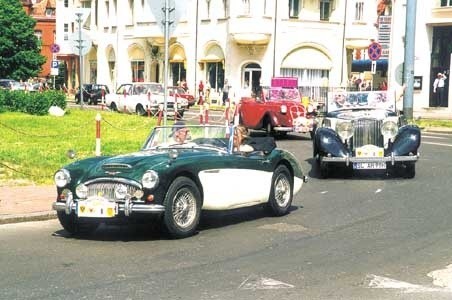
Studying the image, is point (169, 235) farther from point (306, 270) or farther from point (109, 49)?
point (109, 49)

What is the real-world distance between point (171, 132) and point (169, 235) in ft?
6.39

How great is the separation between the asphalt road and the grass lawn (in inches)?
177

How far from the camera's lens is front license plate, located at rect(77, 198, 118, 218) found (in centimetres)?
823

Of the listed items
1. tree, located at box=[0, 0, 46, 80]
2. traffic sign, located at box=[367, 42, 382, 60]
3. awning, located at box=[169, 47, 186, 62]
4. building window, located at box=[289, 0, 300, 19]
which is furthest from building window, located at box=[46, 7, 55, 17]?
traffic sign, located at box=[367, 42, 382, 60]

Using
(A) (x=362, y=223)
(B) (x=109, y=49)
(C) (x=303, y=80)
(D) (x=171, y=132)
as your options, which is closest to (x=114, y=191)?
(D) (x=171, y=132)

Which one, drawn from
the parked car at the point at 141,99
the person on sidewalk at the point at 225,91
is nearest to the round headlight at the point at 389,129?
the parked car at the point at 141,99

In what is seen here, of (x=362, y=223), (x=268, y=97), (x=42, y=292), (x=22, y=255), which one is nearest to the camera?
(x=42, y=292)


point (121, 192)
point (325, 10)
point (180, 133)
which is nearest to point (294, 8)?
point (325, 10)

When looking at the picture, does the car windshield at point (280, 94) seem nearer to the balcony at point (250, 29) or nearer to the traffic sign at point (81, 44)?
the traffic sign at point (81, 44)

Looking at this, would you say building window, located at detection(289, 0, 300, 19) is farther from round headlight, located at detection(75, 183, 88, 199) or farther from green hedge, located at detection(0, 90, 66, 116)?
round headlight, located at detection(75, 183, 88, 199)

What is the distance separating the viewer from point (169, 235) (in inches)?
335

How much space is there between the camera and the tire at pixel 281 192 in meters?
10.2

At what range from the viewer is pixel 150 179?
27.1 ft

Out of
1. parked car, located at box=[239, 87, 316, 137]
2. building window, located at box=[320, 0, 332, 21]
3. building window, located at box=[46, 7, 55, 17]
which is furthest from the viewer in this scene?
building window, located at box=[46, 7, 55, 17]
